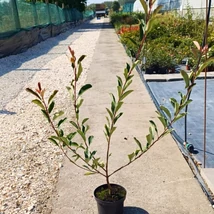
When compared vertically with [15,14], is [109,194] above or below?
below

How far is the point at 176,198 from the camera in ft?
8.04

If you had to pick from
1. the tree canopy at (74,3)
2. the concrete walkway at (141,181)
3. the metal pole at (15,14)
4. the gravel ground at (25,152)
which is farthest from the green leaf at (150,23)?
the tree canopy at (74,3)

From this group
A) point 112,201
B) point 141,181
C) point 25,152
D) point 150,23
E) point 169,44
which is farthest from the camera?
point 169,44

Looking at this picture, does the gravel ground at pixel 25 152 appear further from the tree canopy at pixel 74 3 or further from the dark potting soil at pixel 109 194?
the tree canopy at pixel 74 3

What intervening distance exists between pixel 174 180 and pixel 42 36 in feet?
49.2

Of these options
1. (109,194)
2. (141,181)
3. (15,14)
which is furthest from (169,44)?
(109,194)

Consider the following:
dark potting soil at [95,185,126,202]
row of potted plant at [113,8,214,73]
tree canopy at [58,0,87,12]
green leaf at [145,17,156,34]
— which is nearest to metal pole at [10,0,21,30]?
row of potted plant at [113,8,214,73]

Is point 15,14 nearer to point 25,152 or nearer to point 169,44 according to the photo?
point 169,44

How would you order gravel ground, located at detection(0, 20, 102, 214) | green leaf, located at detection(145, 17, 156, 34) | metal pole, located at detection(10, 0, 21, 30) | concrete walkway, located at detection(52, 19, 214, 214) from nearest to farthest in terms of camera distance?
1. green leaf, located at detection(145, 17, 156, 34)
2. concrete walkway, located at detection(52, 19, 214, 214)
3. gravel ground, located at detection(0, 20, 102, 214)
4. metal pole, located at detection(10, 0, 21, 30)

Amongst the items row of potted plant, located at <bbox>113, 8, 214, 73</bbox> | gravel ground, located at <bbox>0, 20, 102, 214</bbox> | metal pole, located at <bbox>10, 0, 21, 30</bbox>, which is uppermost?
metal pole, located at <bbox>10, 0, 21, 30</bbox>

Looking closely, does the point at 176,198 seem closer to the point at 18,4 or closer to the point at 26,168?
the point at 26,168

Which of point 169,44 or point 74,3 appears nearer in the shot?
point 169,44

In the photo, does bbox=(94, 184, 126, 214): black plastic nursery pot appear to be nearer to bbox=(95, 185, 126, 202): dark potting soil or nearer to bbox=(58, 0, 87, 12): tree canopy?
bbox=(95, 185, 126, 202): dark potting soil

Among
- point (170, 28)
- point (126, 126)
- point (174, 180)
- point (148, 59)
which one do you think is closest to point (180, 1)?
point (170, 28)
